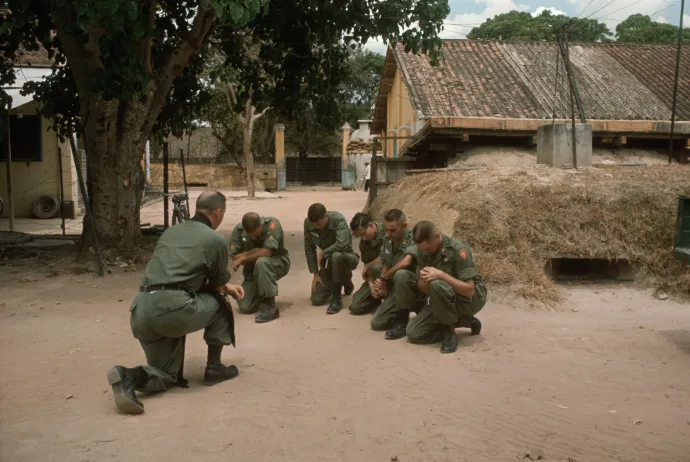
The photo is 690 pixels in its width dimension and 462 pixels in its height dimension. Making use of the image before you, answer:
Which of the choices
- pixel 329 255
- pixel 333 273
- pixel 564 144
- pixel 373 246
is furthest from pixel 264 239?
pixel 564 144

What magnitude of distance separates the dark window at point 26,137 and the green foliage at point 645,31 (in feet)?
92.1

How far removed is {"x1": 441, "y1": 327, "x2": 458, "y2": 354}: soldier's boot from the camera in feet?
18.9

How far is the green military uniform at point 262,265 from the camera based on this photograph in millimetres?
7133

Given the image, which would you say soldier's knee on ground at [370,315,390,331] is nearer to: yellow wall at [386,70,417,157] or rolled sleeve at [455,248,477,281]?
rolled sleeve at [455,248,477,281]

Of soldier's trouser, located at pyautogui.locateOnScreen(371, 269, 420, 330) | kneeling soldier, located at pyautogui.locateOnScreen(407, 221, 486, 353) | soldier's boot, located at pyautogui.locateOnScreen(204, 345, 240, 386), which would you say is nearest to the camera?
soldier's boot, located at pyautogui.locateOnScreen(204, 345, 240, 386)

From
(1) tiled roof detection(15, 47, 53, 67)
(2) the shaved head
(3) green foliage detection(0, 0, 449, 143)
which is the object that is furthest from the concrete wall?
(1) tiled roof detection(15, 47, 53, 67)

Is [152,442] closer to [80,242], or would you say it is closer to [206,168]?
[80,242]

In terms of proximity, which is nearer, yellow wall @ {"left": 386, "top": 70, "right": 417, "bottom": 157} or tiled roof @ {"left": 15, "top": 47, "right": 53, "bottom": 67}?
tiled roof @ {"left": 15, "top": 47, "right": 53, "bottom": 67}

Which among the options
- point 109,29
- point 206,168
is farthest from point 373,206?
point 206,168

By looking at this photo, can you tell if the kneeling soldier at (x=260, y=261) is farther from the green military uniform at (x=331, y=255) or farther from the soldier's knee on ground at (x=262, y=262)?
the green military uniform at (x=331, y=255)

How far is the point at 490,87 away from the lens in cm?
1834

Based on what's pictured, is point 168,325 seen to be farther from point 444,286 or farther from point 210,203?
point 444,286

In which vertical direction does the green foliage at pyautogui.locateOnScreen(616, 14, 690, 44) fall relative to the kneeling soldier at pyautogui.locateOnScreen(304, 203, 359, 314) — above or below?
above

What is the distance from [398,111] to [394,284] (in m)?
17.4
